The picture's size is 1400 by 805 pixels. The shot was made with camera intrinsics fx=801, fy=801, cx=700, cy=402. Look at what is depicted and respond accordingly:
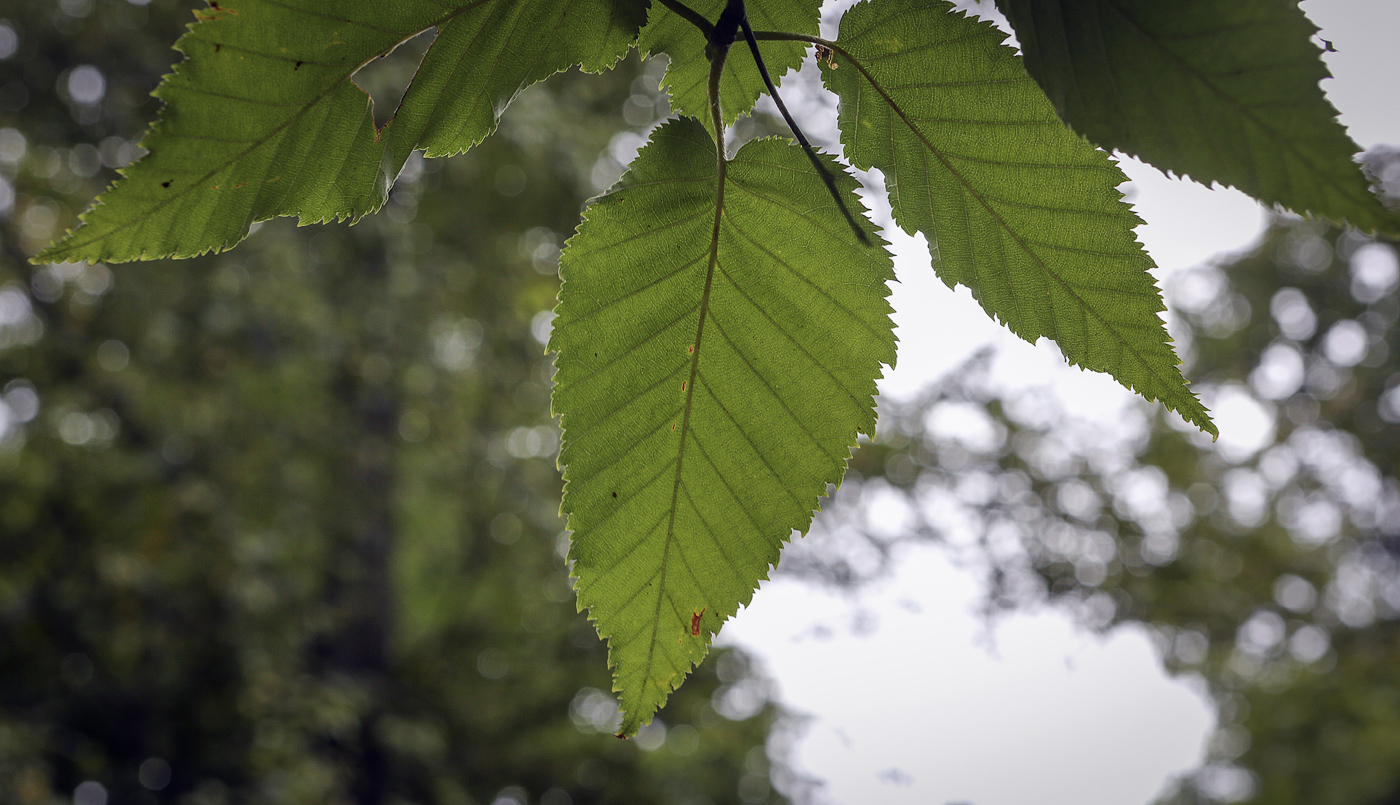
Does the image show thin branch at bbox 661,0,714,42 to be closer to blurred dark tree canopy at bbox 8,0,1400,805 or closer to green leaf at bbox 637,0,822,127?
green leaf at bbox 637,0,822,127

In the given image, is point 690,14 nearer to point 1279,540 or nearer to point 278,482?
point 278,482

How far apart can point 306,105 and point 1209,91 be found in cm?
25

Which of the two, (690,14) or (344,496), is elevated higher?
(690,14)

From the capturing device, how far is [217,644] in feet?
11.4

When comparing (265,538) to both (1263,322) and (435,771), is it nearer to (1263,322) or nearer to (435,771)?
(435,771)

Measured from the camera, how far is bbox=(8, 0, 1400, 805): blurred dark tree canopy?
10.7 ft

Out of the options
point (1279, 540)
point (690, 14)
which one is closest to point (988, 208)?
point (690, 14)

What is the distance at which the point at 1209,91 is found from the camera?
200 millimetres

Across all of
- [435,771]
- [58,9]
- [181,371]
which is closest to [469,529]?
[435,771]

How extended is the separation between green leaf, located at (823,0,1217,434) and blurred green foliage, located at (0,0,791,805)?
252 centimetres

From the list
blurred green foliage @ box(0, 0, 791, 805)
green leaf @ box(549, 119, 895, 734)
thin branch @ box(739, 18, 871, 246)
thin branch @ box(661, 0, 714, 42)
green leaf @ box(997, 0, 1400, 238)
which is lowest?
blurred green foliage @ box(0, 0, 791, 805)

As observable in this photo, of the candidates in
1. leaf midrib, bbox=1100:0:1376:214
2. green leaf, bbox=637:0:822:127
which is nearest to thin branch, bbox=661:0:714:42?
green leaf, bbox=637:0:822:127

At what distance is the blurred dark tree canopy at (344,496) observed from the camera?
3.26m

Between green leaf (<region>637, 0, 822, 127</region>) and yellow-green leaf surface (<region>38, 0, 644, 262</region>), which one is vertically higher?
green leaf (<region>637, 0, 822, 127</region>)
